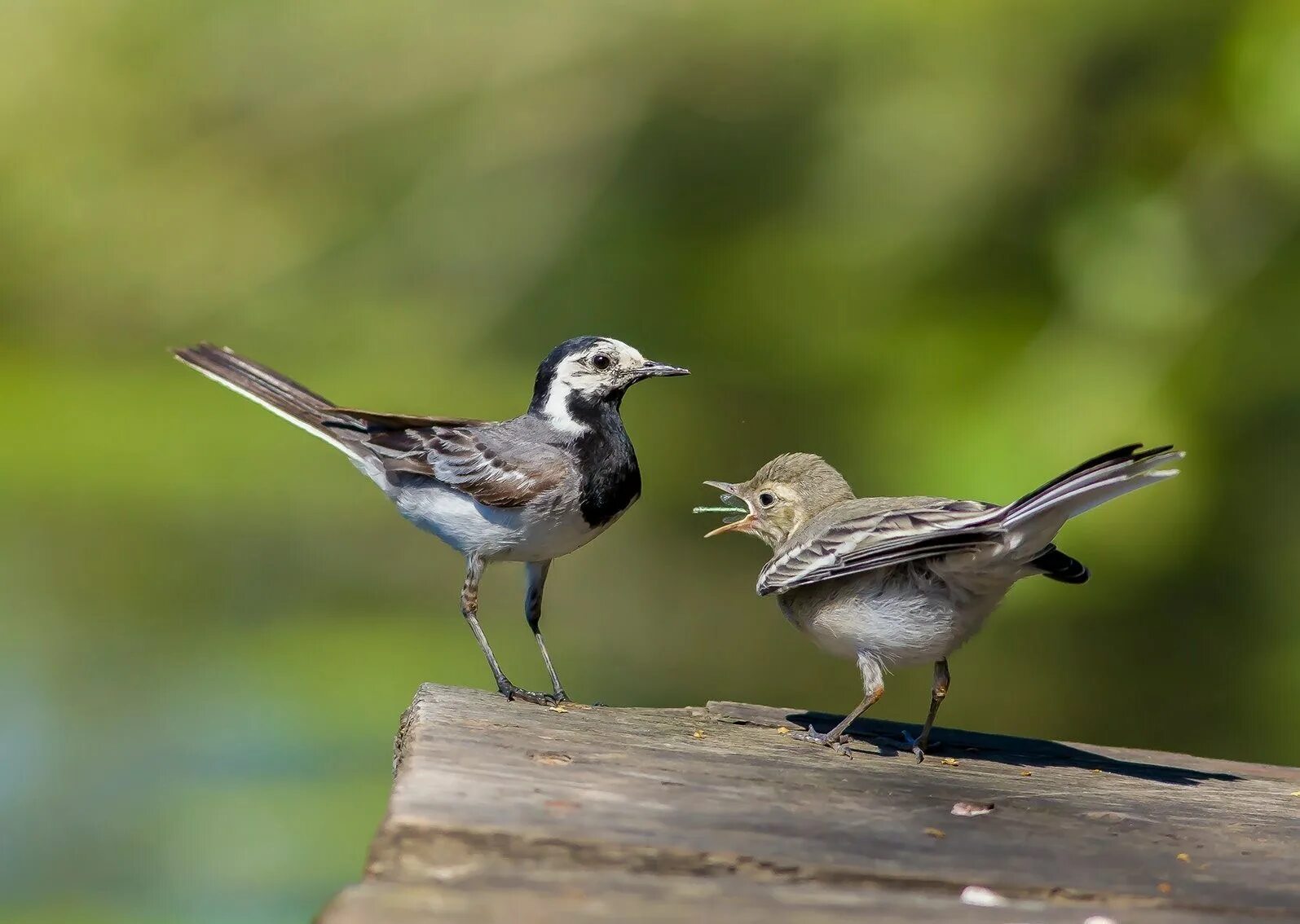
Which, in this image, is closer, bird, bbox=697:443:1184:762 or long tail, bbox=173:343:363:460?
bird, bbox=697:443:1184:762

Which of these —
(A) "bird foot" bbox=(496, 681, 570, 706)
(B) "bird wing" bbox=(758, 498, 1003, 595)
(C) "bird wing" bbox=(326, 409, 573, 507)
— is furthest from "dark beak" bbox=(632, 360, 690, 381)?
(A) "bird foot" bbox=(496, 681, 570, 706)

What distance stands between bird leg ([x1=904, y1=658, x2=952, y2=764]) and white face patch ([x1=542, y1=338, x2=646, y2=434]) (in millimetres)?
1631

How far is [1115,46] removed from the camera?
7949 mm

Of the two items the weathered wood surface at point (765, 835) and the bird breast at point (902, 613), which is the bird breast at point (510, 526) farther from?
the weathered wood surface at point (765, 835)

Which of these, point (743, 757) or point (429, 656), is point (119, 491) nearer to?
point (429, 656)

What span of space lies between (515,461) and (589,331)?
694 centimetres

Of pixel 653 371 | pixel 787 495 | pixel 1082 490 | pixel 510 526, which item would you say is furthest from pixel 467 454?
pixel 1082 490

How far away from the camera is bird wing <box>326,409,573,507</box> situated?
514 cm

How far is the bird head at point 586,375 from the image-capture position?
5512mm

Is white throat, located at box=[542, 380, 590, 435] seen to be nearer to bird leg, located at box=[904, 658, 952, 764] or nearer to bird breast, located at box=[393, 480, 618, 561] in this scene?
bird breast, located at box=[393, 480, 618, 561]

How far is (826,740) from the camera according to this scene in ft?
13.0

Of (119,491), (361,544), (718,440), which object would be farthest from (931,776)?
(119,491)

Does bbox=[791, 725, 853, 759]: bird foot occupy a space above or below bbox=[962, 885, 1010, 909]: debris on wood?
above

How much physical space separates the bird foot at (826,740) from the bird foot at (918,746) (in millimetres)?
170
